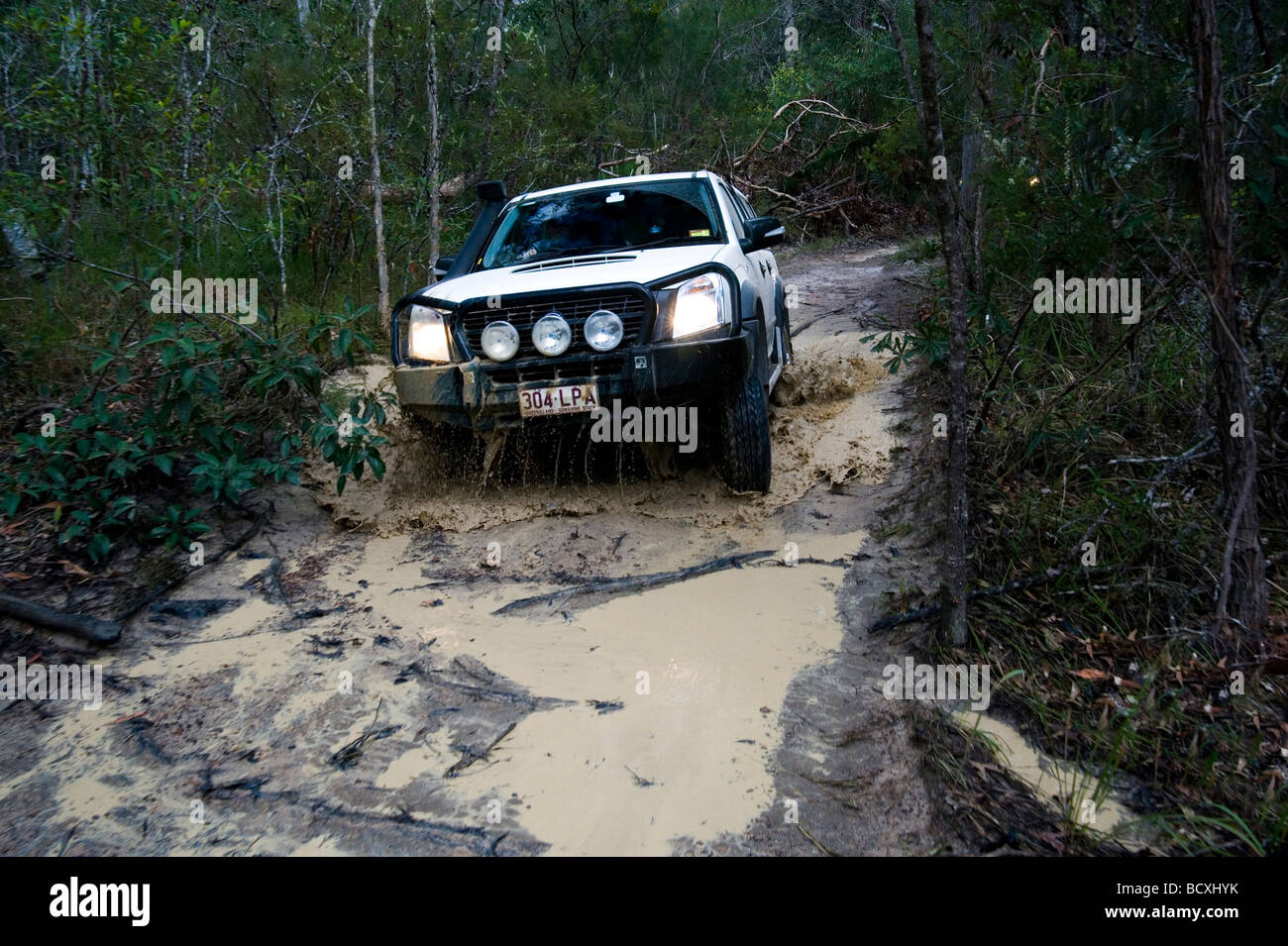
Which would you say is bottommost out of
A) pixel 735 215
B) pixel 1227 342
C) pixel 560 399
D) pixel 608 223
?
pixel 560 399

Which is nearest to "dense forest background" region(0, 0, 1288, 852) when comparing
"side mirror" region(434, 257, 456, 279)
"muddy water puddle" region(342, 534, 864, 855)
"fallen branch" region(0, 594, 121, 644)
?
"fallen branch" region(0, 594, 121, 644)

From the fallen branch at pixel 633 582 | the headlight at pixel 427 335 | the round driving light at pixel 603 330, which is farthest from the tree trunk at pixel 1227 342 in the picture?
the headlight at pixel 427 335

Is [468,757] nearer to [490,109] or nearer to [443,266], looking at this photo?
[443,266]

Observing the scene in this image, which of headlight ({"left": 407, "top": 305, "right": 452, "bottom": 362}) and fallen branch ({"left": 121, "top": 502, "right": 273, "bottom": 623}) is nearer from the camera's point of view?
fallen branch ({"left": 121, "top": 502, "right": 273, "bottom": 623})

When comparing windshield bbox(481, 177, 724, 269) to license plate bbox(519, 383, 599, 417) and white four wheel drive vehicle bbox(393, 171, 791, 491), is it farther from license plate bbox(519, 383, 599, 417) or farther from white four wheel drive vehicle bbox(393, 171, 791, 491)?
license plate bbox(519, 383, 599, 417)

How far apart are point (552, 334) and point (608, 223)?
1.30m

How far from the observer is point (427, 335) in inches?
169

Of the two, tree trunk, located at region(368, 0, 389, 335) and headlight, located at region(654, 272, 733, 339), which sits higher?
tree trunk, located at region(368, 0, 389, 335)

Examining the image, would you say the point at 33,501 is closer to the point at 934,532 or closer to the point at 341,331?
the point at 341,331

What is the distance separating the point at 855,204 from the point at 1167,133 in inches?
433

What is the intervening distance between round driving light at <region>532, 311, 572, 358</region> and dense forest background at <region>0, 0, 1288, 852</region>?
109 centimetres

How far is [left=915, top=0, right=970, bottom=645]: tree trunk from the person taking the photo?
9.89 ft

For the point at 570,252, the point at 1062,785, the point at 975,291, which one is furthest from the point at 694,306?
the point at 1062,785

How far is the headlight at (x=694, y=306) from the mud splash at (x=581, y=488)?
36.9 inches
